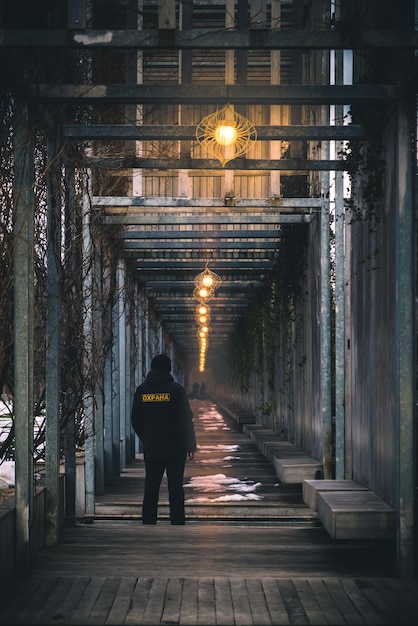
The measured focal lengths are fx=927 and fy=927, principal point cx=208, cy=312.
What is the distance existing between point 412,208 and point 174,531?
130 inches

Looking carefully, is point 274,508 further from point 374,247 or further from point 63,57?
point 63,57

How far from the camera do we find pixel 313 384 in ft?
40.2

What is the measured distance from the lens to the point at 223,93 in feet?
19.8

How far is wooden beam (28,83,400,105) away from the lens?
19.9ft

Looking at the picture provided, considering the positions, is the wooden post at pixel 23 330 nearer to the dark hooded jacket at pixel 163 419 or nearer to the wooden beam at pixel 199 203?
the dark hooded jacket at pixel 163 419

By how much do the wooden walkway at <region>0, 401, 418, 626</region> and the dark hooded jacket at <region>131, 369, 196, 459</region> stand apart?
0.75m

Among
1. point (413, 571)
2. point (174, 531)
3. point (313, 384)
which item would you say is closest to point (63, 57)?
point (174, 531)

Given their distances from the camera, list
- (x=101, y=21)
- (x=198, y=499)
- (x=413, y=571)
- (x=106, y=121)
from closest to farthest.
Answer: (x=413, y=571) < (x=101, y=21) < (x=106, y=121) < (x=198, y=499)

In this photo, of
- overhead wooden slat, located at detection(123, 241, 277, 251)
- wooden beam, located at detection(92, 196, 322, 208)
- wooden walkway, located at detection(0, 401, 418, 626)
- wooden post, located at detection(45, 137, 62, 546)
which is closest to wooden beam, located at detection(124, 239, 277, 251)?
overhead wooden slat, located at detection(123, 241, 277, 251)

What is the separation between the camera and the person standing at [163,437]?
8180 millimetres

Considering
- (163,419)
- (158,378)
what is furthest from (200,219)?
(163,419)

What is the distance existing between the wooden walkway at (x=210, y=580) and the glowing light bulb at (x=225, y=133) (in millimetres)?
3021

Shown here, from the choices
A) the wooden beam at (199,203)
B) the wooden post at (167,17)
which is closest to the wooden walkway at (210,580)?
the wooden post at (167,17)

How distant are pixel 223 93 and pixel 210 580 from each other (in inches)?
122
